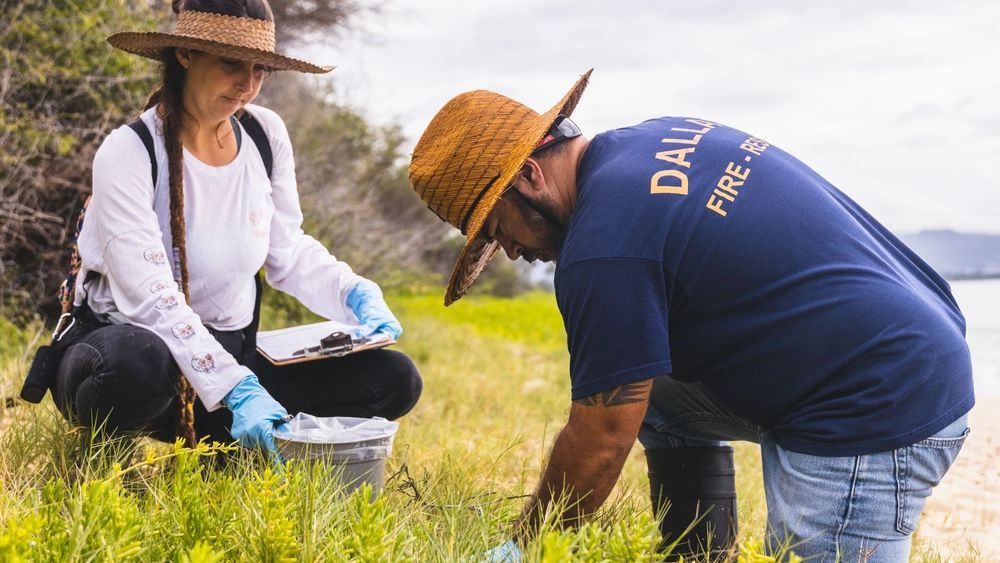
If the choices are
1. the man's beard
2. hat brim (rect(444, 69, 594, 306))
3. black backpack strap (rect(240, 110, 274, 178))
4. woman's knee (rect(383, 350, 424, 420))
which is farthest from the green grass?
black backpack strap (rect(240, 110, 274, 178))

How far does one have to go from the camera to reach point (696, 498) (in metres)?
2.73

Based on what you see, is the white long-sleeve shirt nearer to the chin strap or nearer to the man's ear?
the man's ear

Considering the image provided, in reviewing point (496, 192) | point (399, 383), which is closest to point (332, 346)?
point (399, 383)

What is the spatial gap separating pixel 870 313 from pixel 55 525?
1747mm

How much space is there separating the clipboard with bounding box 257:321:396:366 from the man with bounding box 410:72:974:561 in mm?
911

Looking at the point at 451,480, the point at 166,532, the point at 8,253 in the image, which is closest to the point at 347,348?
the point at 451,480

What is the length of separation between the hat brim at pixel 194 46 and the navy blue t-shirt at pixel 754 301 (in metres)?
1.19

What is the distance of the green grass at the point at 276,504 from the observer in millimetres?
1755

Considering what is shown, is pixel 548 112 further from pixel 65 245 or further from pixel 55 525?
pixel 65 245

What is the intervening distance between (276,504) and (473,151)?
3.14ft

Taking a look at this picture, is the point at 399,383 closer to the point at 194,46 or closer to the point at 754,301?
the point at 194,46

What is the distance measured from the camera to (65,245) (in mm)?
5836

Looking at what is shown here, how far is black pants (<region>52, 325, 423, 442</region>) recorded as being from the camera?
8.86 feet

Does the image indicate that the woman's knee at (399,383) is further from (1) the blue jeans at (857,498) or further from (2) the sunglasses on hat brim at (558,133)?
(1) the blue jeans at (857,498)
